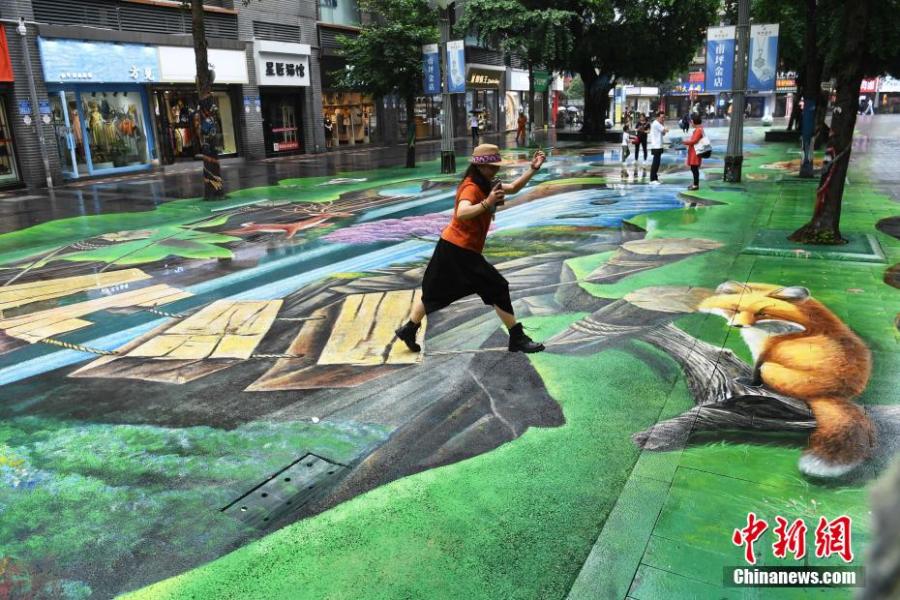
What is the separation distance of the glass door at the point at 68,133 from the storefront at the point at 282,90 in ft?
25.2

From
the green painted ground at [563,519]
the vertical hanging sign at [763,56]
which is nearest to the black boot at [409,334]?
the green painted ground at [563,519]

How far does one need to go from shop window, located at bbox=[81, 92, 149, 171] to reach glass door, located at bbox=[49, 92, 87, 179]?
0.33 m

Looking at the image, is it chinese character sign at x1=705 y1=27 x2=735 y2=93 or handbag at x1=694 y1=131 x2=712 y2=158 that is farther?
chinese character sign at x1=705 y1=27 x2=735 y2=93

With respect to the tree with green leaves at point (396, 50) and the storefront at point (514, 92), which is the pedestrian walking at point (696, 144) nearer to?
the tree with green leaves at point (396, 50)

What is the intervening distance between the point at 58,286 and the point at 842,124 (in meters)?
10.7

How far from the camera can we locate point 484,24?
26156 mm

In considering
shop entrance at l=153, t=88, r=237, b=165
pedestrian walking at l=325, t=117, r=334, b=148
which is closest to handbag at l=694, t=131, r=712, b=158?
shop entrance at l=153, t=88, r=237, b=165

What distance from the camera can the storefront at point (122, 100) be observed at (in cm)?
2062

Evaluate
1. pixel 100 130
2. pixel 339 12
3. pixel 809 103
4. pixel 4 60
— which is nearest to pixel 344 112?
pixel 339 12

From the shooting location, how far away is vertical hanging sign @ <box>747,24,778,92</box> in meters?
15.0

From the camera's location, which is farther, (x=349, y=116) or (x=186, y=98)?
(x=349, y=116)

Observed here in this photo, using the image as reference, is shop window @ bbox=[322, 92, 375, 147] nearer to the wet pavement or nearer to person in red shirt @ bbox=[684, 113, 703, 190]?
person in red shirt @ bbox=[684, 113, 703, 190]

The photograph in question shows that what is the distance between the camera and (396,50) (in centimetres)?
2092

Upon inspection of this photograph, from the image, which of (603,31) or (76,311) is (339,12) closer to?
(603,31)
